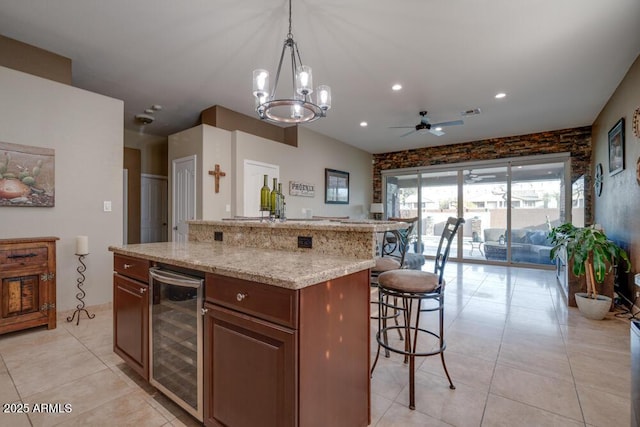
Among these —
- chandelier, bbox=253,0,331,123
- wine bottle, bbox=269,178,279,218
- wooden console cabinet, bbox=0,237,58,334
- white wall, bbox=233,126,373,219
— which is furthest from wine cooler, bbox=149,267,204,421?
white wall, bbox=233,126,373,219

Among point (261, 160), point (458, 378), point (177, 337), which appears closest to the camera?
point (177, 337)

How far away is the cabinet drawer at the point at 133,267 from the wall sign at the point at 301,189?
156 inches

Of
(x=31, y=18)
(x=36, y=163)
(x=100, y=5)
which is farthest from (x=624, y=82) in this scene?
(x=36, y=163)

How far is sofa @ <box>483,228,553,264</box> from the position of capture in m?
6.34

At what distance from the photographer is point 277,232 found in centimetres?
200

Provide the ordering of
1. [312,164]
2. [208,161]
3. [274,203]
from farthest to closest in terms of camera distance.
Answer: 1. [312,164]
2. [208,161]
3. [274,203]

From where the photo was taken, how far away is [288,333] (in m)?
1.14

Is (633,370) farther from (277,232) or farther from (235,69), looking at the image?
(235,69)

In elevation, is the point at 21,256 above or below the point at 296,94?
below

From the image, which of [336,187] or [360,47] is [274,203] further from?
[336,187]

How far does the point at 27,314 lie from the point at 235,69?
3.33 metres

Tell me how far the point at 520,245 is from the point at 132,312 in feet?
24.2

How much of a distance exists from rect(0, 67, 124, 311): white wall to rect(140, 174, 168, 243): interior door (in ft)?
9.24

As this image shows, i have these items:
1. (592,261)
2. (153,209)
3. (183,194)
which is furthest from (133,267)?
(153,209)
